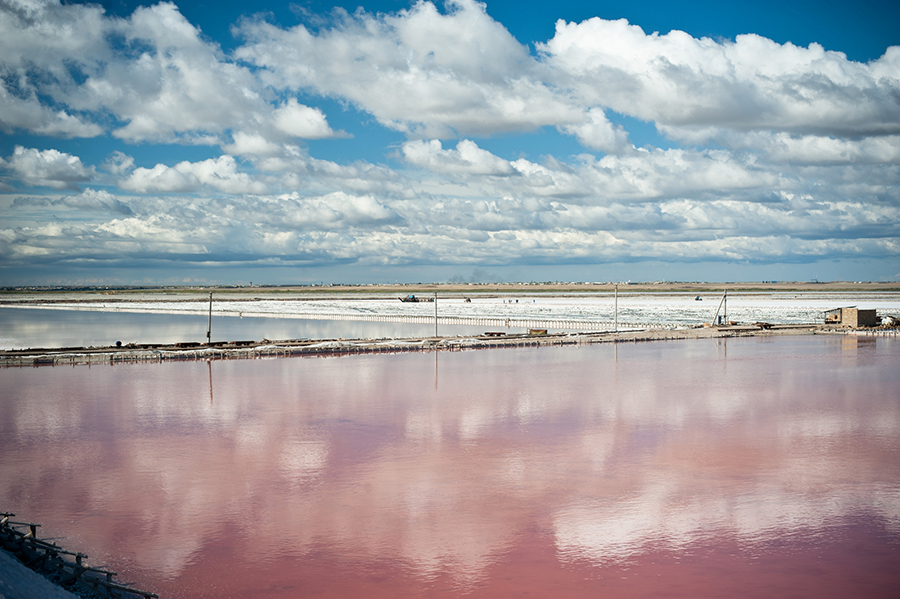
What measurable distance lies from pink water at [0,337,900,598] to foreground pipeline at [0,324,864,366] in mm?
10395

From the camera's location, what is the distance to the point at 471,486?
13188mm

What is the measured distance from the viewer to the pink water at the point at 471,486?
375 inches

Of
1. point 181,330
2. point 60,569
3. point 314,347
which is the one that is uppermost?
point 181,330

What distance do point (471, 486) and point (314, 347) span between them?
2754 cm

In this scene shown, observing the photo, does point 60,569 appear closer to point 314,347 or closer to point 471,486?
point 471,486

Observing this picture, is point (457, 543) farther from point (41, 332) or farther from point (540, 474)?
point (41, 332)

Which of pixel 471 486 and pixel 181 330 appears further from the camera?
pixel 181 330

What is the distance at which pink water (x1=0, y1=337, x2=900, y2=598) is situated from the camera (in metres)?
9.52

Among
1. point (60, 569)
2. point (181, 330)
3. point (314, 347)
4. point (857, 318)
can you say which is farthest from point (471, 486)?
point (181, 330)

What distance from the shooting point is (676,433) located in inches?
691

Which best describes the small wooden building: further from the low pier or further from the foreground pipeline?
the low pier

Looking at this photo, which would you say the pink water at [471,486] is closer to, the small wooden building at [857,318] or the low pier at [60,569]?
the low pier at [60,569]

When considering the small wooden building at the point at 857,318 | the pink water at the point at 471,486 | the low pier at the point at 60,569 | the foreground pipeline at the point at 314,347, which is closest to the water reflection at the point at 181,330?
the foreground pipeline at the point at 314,347

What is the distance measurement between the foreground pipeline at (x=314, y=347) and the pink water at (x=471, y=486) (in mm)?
10395
